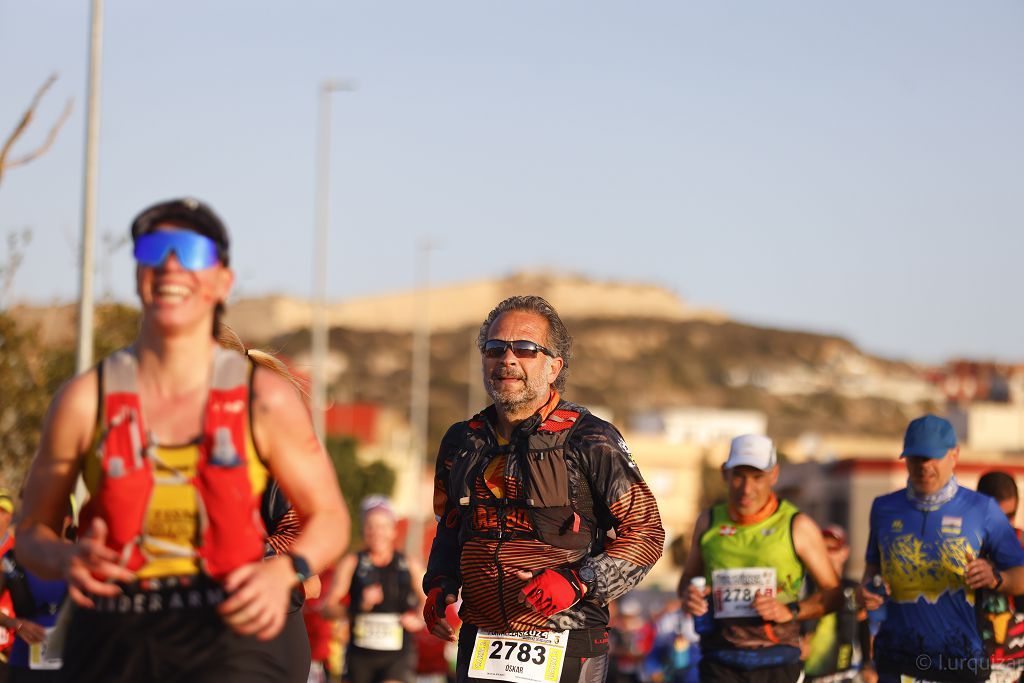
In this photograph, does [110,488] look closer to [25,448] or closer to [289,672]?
[289,672]

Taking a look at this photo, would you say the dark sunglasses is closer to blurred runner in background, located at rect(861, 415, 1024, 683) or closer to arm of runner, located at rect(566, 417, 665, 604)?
arm of runner, located at rect(566, 417, 665, 604)

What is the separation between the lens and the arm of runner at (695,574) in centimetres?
941

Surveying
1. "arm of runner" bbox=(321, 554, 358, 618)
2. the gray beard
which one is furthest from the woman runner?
"arm of runner" bbox=(321, 554, 358, 618)

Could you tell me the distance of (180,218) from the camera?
5.10 metres

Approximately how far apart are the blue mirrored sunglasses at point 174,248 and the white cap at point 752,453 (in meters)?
→ 5.07

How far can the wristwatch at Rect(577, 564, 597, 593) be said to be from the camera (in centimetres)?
708

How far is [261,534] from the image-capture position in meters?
5.07

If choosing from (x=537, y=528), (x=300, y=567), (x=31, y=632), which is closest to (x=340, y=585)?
(x=31, y=632)

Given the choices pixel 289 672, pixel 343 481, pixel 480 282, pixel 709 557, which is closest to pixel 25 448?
pixel 709 557

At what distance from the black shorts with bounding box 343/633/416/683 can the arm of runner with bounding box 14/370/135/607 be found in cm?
907

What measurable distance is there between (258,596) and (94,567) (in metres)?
0.47

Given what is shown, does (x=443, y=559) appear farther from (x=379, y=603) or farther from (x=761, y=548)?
(x=379, y=603)

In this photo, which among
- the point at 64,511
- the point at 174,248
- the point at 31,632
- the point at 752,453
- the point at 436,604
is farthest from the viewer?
the point at 752,453

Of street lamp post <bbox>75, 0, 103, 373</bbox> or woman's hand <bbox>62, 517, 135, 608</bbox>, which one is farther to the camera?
street lamp post <bbox>75, 0, 103, 373</bbox>
